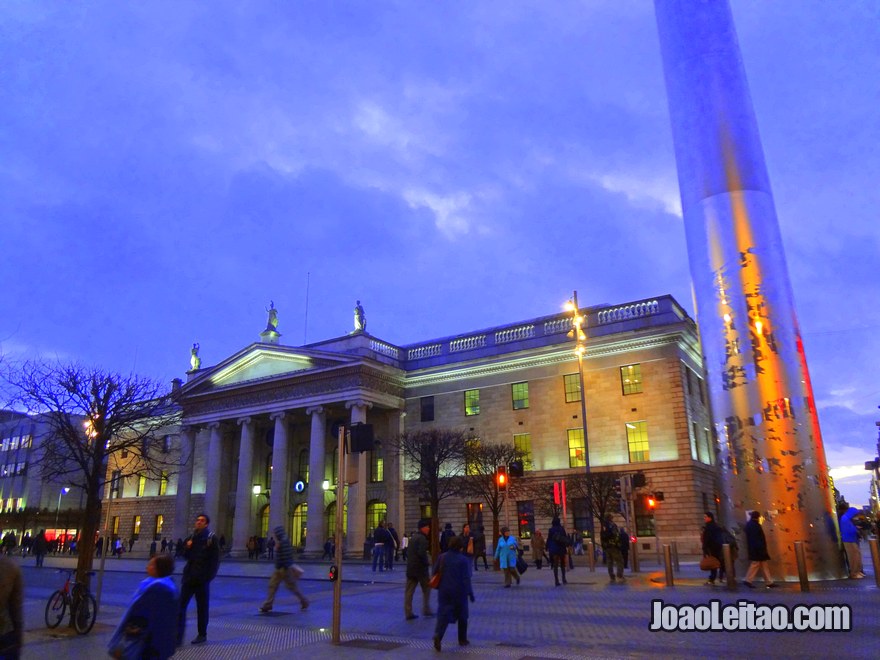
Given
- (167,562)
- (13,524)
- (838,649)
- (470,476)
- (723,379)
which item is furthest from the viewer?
(13,524)

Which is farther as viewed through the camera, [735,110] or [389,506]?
[389,506]

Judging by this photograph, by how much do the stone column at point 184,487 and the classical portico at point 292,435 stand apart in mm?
83

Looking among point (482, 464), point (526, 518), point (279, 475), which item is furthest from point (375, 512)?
point (482, 464)

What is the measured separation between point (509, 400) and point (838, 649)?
110ft

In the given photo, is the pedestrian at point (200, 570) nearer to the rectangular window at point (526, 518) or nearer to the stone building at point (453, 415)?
the stone building at point (453, 415)

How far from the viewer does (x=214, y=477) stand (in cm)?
4762

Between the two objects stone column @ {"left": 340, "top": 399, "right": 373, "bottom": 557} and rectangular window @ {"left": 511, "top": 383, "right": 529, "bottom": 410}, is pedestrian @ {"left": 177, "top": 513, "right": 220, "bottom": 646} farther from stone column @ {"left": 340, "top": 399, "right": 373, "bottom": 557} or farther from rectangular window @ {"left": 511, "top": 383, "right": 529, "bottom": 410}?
rectangular window @ {"left": 511, "top": 383, "right": 529, "bottom": 410}

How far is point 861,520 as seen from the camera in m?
31.8

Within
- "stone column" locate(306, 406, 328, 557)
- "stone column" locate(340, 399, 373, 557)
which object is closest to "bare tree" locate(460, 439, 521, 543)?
"stone column" locate(340, 399, 373, 557)

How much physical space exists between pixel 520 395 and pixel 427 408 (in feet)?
24.0

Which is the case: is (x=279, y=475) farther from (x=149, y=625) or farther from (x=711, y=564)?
(x=149, y=625)

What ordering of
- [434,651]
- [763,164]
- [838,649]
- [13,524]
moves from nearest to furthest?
[838,649] → [434,651] → [763,164] → [13,524]

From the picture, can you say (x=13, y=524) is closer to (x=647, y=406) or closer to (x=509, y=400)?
(x=509, y=400)

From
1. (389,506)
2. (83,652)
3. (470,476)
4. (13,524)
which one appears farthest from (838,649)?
(13,524)
